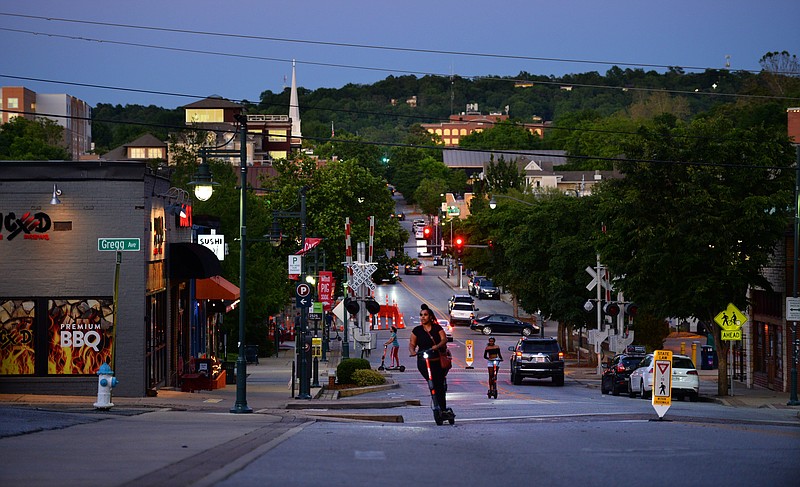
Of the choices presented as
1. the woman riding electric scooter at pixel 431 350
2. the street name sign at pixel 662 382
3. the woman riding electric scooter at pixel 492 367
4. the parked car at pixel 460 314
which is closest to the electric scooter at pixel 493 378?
the woman riding electric scooter at pixel 492 367

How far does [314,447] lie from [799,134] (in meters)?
60.2

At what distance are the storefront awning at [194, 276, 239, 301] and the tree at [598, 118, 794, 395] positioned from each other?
1289 cm

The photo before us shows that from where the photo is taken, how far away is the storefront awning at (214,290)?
3531cm

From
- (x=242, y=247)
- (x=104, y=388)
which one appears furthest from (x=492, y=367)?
(x=104, y=388)

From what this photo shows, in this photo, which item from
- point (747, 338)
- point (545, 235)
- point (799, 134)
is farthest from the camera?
point (799, 134)

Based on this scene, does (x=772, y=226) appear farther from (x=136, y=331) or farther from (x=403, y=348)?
(x=403, y=348)

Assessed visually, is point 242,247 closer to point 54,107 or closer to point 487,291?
point 487,291

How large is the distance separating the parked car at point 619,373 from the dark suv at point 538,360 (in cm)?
502

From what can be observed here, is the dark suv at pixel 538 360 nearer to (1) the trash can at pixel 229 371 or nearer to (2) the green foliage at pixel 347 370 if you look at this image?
(2) the green foliage at pixel 347 370

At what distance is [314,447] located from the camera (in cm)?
1422

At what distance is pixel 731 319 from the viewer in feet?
111

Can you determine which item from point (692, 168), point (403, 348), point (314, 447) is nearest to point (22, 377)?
point (314, 447)

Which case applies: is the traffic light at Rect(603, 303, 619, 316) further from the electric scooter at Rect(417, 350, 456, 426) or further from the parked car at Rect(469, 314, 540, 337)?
the parked car at Rect(469, 314, 540, 337)

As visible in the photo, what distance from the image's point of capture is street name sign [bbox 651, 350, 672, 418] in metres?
20.3
